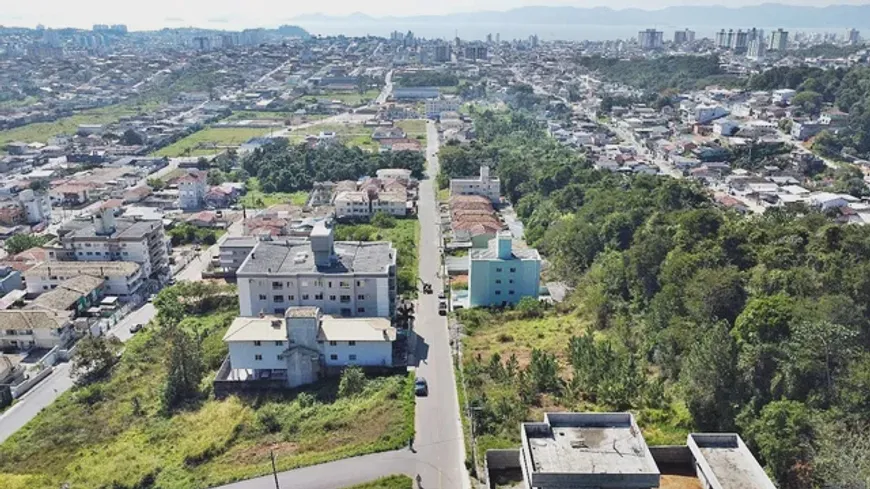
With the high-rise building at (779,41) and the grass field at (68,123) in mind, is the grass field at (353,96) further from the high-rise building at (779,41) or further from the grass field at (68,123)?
the high-rise building at (779,41)

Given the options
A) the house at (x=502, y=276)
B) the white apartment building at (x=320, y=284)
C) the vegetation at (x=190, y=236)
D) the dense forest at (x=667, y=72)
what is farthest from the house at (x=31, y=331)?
the dense forest at (x=667, y=72)

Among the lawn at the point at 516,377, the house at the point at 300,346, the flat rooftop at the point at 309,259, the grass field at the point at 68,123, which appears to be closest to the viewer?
the lawn at the point at 516,377

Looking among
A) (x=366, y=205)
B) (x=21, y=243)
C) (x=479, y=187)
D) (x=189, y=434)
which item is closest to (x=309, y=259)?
(x=189, y=434)

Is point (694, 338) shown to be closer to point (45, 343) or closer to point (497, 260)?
point (497, 260)

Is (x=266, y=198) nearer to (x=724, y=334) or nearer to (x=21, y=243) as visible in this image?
(x=21, y=243)

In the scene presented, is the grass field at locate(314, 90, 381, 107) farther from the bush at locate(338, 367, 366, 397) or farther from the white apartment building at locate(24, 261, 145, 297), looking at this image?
the bush at locate(338, 367, 366, 397)

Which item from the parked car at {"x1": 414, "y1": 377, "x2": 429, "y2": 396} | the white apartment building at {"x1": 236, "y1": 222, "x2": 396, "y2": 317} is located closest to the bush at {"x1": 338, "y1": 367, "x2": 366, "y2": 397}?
the parked car at {"x1": 414, "y1": 377, "x2": 429, "y2": 396}
